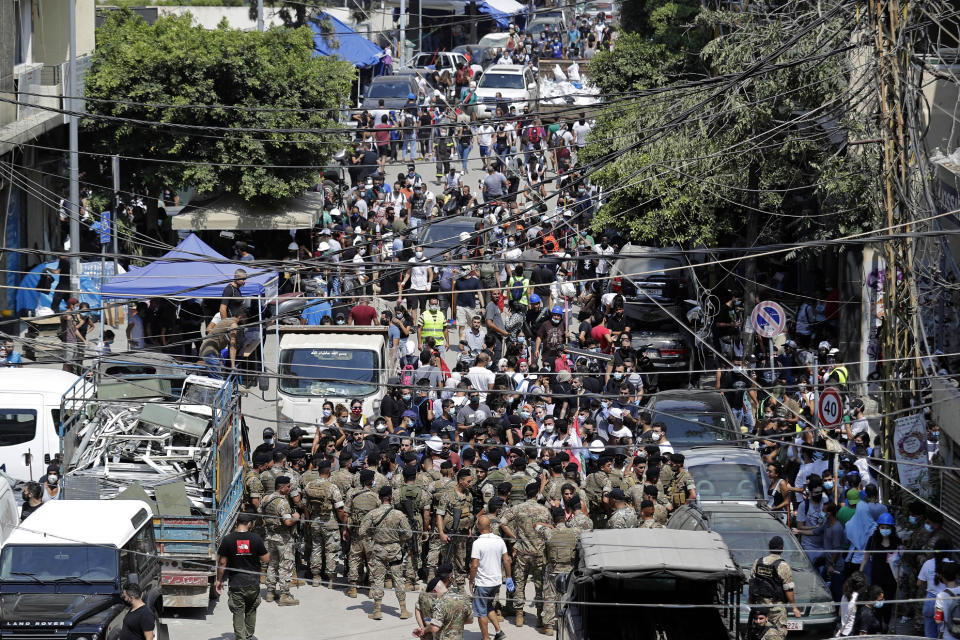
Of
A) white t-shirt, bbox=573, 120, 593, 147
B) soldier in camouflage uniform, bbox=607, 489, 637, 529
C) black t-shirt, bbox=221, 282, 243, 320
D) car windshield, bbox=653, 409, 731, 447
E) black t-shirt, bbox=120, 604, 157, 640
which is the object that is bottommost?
black t-shirt, bbox=120, 604, 157, 640

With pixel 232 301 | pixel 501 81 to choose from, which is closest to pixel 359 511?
pixel 232 301

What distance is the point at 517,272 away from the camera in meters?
25.2

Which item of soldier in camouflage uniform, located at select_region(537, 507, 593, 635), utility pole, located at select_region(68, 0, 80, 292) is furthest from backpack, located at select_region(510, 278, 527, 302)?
soldier in camouflage uniform, located at select_region(537, 507, 593, 635)

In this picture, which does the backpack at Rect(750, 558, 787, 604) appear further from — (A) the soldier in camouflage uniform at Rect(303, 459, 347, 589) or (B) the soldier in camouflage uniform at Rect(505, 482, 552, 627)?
(A) the soldier in camouflage uniform at Rect(303, 459, 347, 589)

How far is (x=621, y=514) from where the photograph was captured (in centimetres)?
1520

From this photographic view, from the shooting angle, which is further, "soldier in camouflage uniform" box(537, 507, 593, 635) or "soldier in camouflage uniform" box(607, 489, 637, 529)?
"soldier in camouflage uniform" box(607, 489, 637, 529)

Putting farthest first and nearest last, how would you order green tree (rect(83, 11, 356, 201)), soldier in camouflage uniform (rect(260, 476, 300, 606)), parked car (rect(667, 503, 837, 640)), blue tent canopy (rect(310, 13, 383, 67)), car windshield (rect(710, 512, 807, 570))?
1. blue tent canopy (rect(310, 13, 383, 67))
2. green tree (rect(83, 11, 356, 201))
3. soldier in camouflage uniform (rect(260, 476, 300, 606))
4. car windshield (rect(710, 512, 807, 570))
5. parked car (rect(667, 503, 837, 640))

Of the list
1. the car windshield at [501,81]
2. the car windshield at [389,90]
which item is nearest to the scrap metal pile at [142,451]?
the car windshield at [389,90]

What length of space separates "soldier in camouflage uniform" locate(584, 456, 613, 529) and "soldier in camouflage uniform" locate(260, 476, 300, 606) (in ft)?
12.1

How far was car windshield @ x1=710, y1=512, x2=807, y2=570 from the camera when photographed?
48.4 ft

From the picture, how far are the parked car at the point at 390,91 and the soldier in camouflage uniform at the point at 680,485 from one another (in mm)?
27707

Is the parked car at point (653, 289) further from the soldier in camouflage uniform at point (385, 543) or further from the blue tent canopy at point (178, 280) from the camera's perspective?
the soldier in camouflage uniform at point (385, 543)

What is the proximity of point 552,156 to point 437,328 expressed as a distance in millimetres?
16624

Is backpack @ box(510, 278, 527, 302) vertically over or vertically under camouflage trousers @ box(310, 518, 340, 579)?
over
